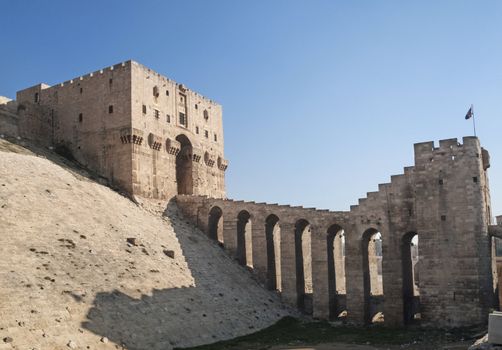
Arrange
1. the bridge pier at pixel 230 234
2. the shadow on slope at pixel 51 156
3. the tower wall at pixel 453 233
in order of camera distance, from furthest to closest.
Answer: the bridge pier at pixel 230 234 < the shadow on slope at pixel 51 156 < the tower wall at pixel 453 233

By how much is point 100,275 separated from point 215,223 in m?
20.3

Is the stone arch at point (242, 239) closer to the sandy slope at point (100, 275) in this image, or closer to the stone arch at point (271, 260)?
the sandy slope at point (100, 275)

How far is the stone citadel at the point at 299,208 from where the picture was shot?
32188 millimetres

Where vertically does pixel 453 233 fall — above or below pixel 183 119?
below

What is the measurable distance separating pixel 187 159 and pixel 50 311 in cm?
3200

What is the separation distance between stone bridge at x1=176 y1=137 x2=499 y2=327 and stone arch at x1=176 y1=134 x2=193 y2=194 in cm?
1172

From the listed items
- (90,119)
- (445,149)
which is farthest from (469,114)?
(90,119)

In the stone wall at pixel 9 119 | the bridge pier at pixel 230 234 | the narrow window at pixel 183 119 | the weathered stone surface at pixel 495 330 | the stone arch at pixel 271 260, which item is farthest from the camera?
the narrow window at pixel 183 119

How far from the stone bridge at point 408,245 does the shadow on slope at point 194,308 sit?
11.8ft

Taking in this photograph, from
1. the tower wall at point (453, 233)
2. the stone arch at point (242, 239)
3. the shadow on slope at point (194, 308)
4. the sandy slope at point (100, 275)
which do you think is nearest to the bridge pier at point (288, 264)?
the shadow on slope at point (194, 308)

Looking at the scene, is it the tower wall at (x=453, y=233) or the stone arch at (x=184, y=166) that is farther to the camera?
the stone arch at (x=184, y=166)

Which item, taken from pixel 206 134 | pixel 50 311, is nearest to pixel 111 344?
pixel 50 311

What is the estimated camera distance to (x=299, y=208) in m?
40.1

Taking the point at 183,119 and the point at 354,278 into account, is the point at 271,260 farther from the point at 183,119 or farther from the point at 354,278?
the point at 183,119
